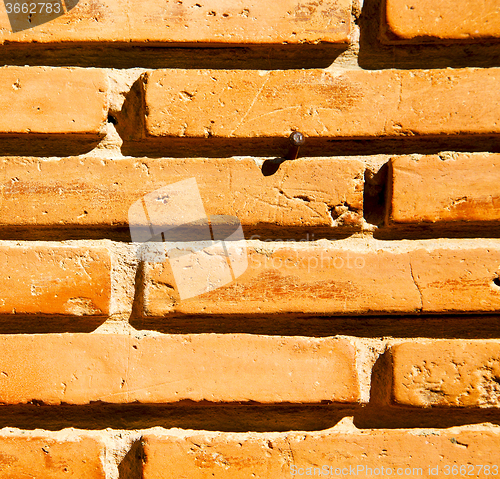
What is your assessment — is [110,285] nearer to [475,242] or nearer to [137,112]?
[137,112]

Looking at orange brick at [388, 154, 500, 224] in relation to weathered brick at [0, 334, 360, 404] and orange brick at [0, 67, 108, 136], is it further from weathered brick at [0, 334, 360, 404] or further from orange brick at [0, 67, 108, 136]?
orange brick at [0, 67, 108, 136]

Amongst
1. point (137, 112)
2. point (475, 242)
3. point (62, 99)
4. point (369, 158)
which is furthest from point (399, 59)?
point (62, 99)

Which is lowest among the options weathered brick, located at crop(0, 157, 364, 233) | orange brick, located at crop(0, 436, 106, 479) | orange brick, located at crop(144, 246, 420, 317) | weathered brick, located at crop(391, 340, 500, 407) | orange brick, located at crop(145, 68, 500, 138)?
orange brick, located at crop(0, 436, 106, 479)

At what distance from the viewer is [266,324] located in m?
0.62

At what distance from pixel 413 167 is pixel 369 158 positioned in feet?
0.22

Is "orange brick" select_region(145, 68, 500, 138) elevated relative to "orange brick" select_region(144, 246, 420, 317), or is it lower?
elevated

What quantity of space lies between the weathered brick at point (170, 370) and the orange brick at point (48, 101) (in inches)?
12.7

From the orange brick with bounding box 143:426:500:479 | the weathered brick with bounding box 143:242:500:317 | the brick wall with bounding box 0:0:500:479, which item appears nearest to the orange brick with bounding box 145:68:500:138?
the brick wall with bounding box 0:0:500:479

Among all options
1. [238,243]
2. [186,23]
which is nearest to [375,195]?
[238,243]

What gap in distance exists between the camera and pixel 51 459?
61cm

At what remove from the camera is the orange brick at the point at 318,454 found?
604 millimetres

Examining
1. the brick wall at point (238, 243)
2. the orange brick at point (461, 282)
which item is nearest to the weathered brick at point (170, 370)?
the brick wall at point (238, 243)

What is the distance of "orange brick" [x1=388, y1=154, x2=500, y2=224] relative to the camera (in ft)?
2.00

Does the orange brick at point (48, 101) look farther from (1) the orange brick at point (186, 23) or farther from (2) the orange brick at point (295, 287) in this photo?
(2) the orange brick at point (295, 287)
